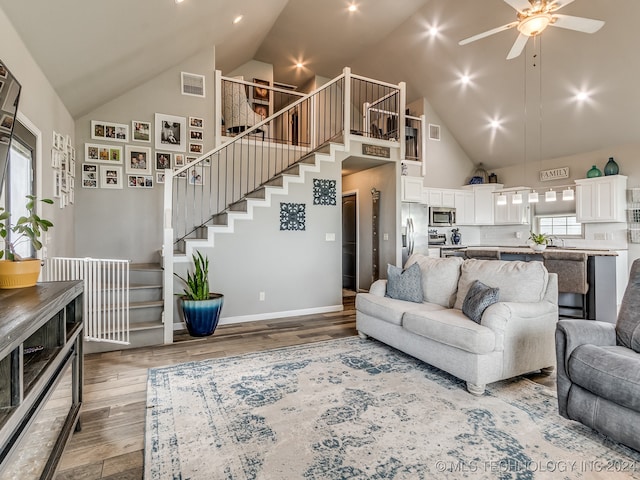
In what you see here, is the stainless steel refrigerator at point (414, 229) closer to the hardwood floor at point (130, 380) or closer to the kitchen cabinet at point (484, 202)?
the kitchen cabinet at point (484, 202)

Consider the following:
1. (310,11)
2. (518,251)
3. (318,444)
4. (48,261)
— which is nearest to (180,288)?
(48,261)

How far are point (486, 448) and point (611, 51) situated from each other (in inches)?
240

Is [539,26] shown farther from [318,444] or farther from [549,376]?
[318,444]

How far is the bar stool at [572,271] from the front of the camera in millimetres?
4480

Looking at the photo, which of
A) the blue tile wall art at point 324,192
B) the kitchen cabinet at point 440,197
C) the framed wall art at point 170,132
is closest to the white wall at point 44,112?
the framed wall art at point 170,132

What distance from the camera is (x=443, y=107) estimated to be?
792 centimetres

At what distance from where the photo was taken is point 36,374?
54.3 inches

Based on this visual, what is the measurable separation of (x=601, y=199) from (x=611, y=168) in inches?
22.5

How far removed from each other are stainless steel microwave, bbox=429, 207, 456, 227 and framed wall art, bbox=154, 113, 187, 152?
5.18 metres

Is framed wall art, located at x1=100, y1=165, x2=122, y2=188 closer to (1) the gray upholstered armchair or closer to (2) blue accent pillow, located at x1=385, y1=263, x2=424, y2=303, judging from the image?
(2) blue accent pillow, located at x1=385, y1=263, x2=424, y2=303

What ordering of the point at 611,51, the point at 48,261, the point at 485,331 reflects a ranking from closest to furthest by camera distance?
1. the point at 485,331
2. the point at 48,261
3. the point at 611,51

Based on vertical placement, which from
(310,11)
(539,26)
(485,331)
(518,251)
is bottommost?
(485,331)

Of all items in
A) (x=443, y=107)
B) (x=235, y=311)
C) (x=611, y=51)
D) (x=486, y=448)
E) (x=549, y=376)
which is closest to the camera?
(x=486, y=448)

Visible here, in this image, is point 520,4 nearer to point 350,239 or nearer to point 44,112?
point 44,112
